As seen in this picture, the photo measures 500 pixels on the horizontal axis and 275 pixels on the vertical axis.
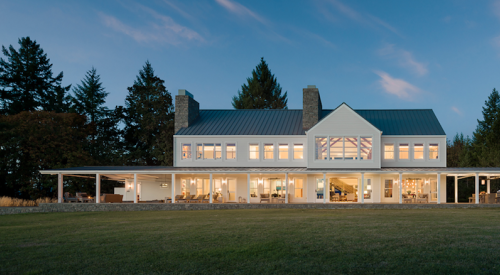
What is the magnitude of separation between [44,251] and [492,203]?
23.4 meters

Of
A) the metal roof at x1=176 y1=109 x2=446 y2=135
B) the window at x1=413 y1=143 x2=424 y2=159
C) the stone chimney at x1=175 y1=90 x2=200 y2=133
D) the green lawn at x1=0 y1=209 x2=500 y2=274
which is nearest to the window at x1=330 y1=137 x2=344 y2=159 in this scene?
the metal roof at x1=176 y1=109 x2=446 y2=135

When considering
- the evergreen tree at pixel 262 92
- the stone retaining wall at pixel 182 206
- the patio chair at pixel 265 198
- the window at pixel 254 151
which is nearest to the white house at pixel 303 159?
the window at pixel 254 151

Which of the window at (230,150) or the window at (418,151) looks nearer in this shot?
the window at (418,151)

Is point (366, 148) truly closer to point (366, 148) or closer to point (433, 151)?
point (366, 148)

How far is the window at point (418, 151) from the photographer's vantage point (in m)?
28.3

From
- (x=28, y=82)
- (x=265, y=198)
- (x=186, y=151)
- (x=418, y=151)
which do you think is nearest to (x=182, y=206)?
(x=265, y=198)

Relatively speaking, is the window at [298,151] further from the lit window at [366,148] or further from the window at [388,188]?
the window at [388,188]

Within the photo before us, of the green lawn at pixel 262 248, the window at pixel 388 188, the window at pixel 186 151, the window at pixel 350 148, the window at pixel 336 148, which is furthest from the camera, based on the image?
the window at pixel 186 151

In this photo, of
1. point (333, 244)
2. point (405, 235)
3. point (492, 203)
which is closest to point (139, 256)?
point (333, 244)

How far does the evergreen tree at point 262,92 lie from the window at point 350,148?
2871cm

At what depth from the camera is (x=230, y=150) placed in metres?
29.9

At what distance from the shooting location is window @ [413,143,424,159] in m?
28.3

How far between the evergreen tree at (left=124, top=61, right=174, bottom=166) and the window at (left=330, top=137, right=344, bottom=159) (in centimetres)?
1766

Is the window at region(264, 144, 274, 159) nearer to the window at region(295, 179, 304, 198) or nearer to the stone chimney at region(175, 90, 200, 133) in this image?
the window at region(295, 179, 304, 198)
